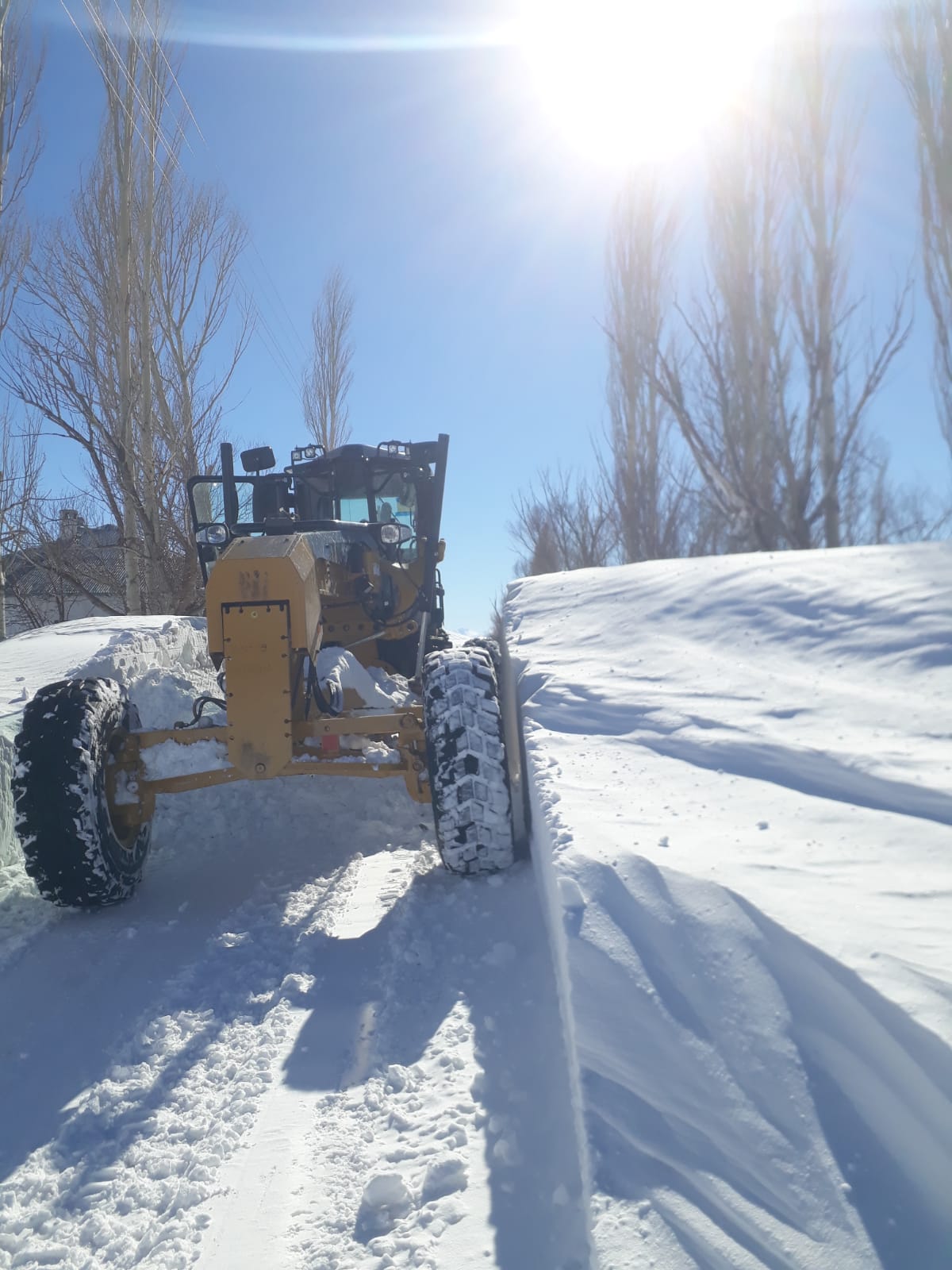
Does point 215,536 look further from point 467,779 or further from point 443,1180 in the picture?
point 443,1180

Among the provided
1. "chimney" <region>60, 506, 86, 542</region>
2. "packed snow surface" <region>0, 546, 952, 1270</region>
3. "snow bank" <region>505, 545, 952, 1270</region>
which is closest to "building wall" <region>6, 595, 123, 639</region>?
"chimney" <region>60, 506, 86, 542</region>

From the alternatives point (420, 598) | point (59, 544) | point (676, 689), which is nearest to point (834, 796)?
point (676, 689)

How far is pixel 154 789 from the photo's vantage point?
4219mm

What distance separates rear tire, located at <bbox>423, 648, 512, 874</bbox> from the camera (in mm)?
3895

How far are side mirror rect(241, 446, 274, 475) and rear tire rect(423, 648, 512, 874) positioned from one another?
2750 millimetres

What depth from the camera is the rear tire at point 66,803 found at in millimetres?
3717

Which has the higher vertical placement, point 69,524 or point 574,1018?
point 69,524

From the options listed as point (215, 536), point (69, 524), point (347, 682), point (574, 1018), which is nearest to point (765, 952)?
point (574, 1018)

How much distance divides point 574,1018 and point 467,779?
1.96m

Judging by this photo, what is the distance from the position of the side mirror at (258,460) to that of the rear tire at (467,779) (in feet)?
9.02

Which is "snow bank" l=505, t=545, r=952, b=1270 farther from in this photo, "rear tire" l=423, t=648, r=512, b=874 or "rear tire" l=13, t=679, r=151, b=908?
"rear tire" l=13, t=679, r=151, b=908

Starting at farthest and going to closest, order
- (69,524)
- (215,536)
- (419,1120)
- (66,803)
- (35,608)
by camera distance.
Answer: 1. (35,608)
2. (69,524)
3. (215,536)
4. (66,803)
5. (419,1120)

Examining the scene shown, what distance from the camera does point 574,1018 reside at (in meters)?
1.96

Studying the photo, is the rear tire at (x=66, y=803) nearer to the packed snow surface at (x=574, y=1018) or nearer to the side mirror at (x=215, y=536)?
the packed snow surface at (x=574, y=1018)
